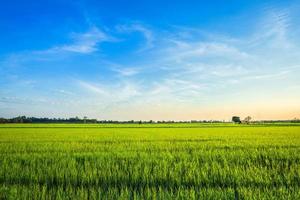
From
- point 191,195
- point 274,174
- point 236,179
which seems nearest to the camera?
point 191,195

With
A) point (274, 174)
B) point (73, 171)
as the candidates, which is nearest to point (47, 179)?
point (73, 171)

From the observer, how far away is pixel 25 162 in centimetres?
784

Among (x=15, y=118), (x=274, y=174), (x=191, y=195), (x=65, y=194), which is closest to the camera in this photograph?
(x=191, y=195)

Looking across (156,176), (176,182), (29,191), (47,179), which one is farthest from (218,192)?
(47,179)

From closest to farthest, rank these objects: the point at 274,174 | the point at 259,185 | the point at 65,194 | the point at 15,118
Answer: the point at 65,194
the point at 259,185
the point at 274,174
the point at 15,118

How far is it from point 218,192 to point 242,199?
1.22 ft

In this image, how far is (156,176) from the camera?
5652 mm

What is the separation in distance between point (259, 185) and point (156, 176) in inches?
78.2

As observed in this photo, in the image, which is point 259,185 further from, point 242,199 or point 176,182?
point 176,182

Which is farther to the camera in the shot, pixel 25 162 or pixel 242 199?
pixel 25 162

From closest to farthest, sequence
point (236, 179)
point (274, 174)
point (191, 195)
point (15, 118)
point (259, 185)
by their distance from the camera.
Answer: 1. point (191, 195)
2. point (259, 185)
3. point (236, 179)
4. point (274, 174)
5. point (15, 118)

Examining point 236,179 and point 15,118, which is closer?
point 236,179

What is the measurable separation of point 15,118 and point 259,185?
11705 centimetres

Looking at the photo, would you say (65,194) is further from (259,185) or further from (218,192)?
(259,185)
